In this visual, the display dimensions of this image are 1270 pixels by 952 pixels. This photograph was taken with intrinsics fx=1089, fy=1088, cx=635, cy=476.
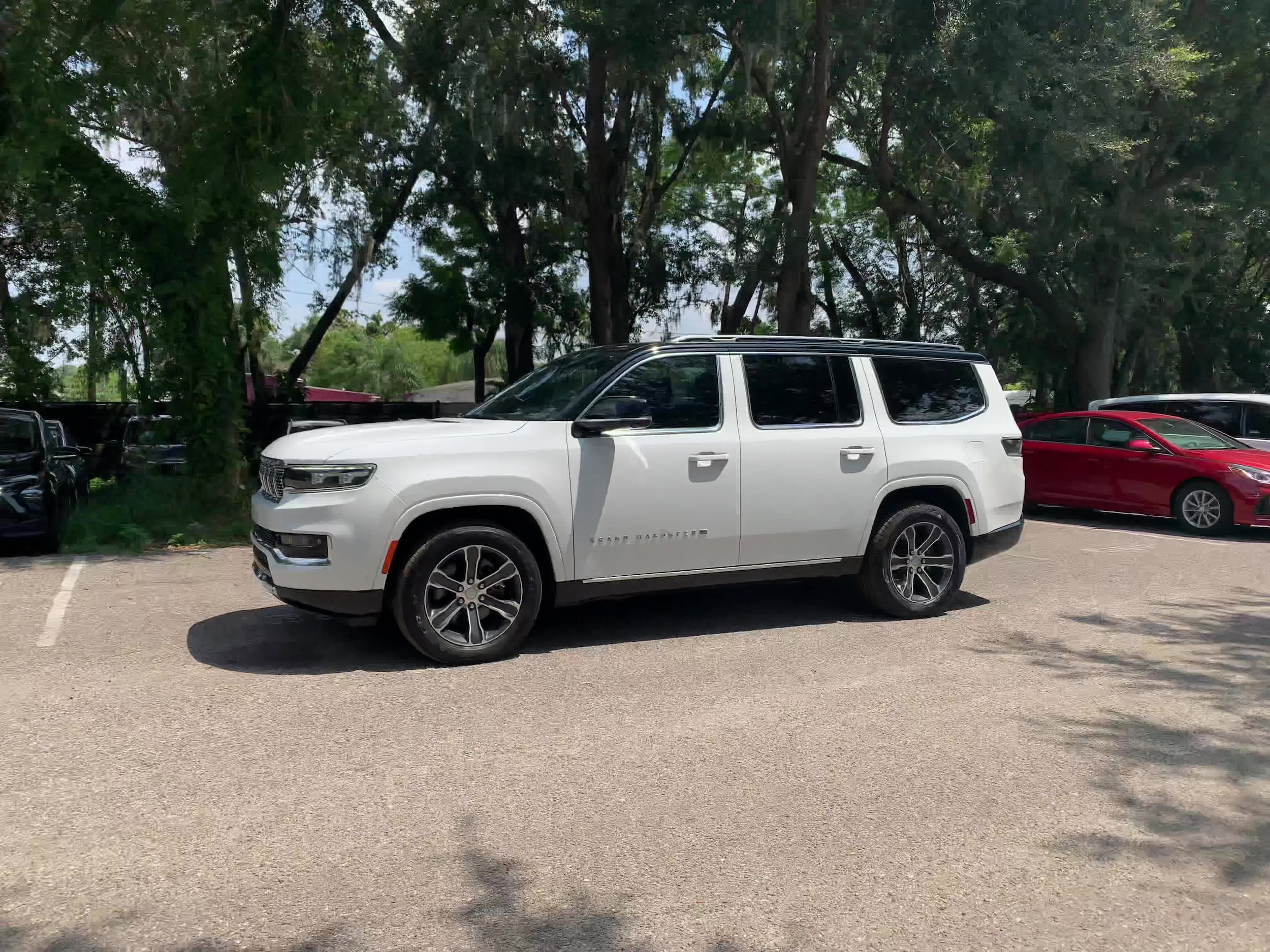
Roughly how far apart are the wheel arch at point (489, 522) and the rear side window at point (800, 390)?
163cm

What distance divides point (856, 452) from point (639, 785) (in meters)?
3.53

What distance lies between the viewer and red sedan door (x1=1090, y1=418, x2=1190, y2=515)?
1319 centimetres

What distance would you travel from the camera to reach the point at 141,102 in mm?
12609

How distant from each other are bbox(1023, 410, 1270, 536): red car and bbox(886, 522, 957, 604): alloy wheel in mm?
6649

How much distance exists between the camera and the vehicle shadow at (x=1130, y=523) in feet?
42.0

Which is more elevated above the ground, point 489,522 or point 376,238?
point 376,238

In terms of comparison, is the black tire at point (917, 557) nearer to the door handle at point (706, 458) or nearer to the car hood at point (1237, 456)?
the door handle at point (706, 458)

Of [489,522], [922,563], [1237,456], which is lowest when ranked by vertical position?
[922,563]

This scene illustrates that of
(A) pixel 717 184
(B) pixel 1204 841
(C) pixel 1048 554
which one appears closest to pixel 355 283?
(A) pixel 717 184

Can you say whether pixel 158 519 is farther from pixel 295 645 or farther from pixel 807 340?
pixel 807 340

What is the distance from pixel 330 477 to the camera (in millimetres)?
6051

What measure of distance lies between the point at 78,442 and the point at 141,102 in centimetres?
1162

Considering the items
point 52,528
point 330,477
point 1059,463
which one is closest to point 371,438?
point 330,477

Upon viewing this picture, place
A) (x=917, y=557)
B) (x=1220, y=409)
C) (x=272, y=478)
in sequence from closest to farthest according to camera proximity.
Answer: (x=272, y=478) → (x=917, y=557) → (x=1220, y=409)
